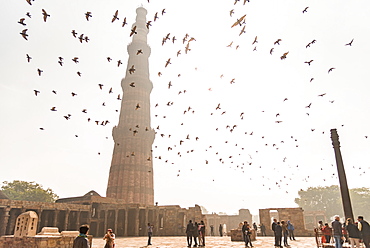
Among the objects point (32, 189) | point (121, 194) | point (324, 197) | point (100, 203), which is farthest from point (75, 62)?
point (324, 197)

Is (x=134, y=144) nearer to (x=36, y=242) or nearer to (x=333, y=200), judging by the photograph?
(x=36, y=242)

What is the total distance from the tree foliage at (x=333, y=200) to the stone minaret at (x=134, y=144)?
41689 millimetres

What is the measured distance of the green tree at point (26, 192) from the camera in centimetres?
5072

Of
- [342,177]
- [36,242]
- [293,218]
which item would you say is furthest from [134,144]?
[342,177]

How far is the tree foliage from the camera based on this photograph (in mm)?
60344

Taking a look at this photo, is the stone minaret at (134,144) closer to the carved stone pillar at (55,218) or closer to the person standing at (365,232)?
the carved stone pillar at (55,218)

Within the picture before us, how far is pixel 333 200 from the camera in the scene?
200 ft

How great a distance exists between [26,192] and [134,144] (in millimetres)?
27206

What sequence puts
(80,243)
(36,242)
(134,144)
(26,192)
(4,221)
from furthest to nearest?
1. (26,192)
2. (134,144)
3. (4,221)
4. (36,242)
5. (80,243)

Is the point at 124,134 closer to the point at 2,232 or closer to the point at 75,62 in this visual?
the point at 2,232

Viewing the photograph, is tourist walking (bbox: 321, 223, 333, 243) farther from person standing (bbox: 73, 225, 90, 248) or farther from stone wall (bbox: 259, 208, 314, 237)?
stone wall (bbox: 259, 208, 314, 237)

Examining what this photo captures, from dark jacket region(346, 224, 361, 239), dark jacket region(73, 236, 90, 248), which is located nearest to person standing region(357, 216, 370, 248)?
dark jacket region(346, 224, 361, 239)

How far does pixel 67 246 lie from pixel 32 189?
1930 inches

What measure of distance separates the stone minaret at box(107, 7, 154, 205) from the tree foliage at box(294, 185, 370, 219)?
4169 centimetres
